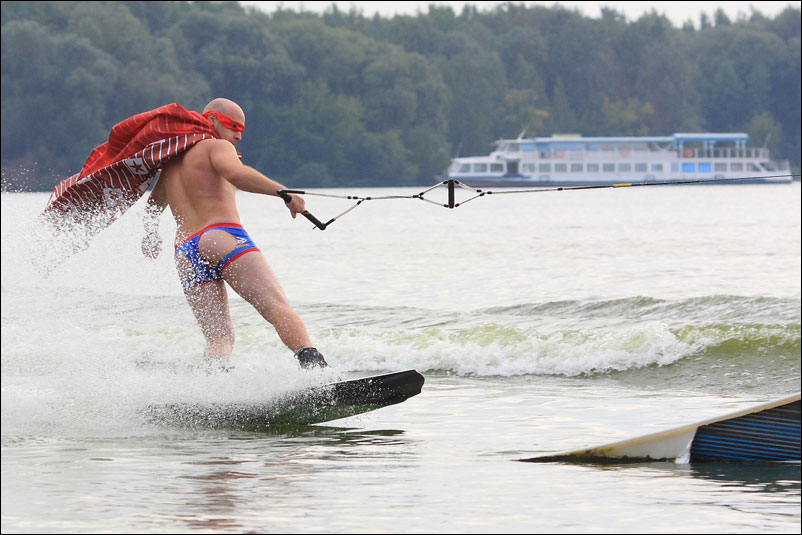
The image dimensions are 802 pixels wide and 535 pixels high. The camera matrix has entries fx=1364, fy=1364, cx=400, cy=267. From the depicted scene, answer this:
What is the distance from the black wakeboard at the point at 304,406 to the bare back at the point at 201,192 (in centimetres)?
93

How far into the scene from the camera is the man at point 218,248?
7.11 m

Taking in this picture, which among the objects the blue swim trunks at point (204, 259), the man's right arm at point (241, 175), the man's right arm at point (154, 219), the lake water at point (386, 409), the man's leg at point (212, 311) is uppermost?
the man's right arm at point (241, 175)

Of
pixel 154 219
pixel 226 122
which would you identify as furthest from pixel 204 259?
pixel 226 122

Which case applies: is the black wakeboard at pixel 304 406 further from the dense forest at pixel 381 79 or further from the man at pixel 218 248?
the dense forest at pixel 381 79

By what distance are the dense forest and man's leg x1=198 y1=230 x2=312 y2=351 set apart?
1919 inches

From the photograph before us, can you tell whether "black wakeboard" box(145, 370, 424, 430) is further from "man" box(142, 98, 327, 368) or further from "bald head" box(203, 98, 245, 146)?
"bald head" box(203, 98, 245, 146)

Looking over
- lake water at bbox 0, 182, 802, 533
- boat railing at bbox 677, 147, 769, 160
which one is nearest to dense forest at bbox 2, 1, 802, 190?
boat railing at bbox 677, 147, 769, 160

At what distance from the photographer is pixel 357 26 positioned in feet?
377

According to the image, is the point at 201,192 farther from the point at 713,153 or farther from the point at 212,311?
the point at 713,153

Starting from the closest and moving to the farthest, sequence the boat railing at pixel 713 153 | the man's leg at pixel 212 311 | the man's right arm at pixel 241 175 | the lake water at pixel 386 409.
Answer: the lake water at pixel 386 409 → the man's right arm at pixel 241 175 → the man's leg at pixel 212 311 → the boat railing at pixel 713 153

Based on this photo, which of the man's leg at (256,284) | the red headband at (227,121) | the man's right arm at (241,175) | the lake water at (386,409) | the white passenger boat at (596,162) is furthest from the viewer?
the white passenger boat at (596,162)

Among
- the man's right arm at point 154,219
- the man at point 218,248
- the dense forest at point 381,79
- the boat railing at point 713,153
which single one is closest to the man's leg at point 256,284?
the man at point 218,248

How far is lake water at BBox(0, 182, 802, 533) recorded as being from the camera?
17.3 feet

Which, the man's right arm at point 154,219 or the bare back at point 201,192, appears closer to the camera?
the bare back at point 201,192
